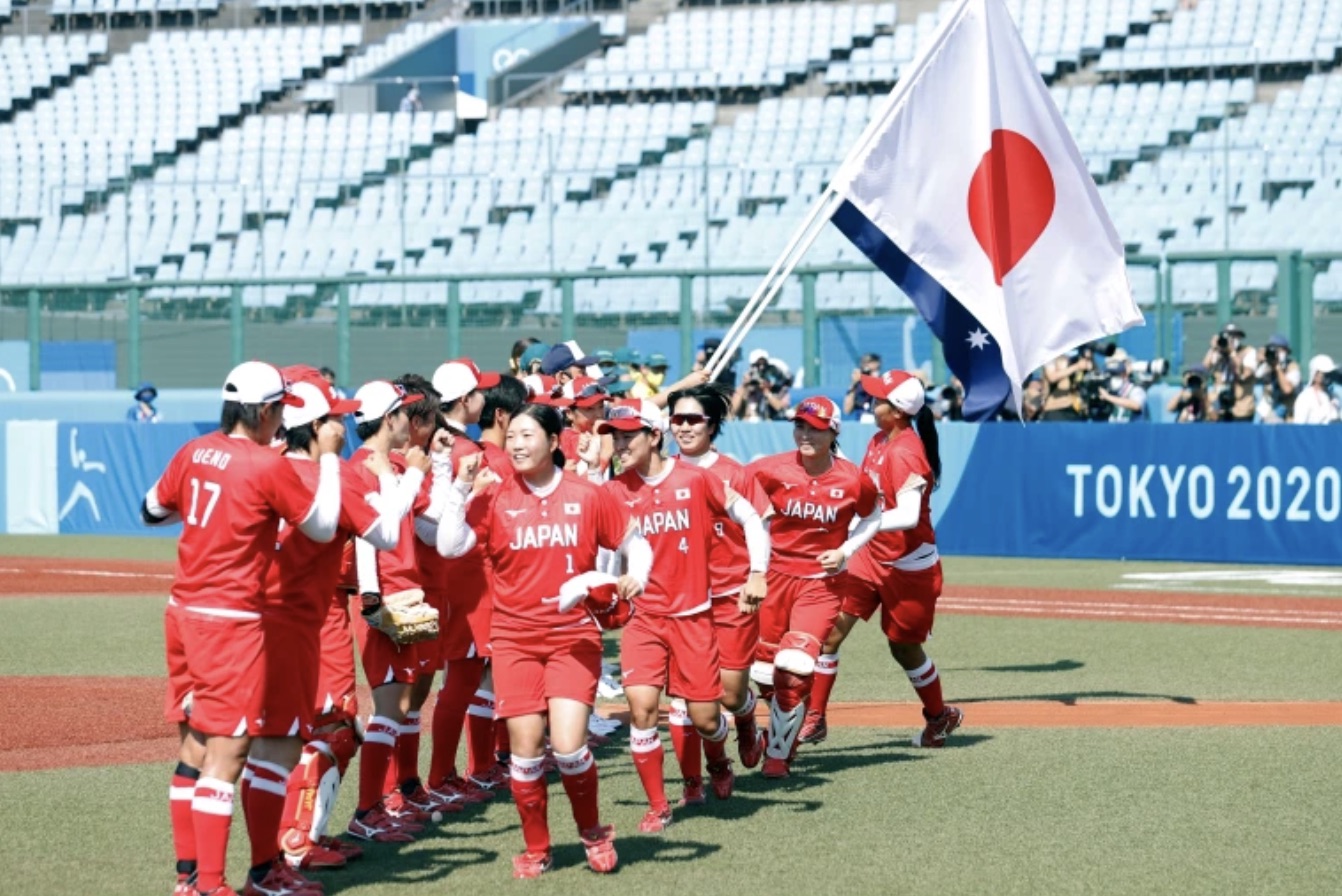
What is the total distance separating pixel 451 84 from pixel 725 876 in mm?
37154

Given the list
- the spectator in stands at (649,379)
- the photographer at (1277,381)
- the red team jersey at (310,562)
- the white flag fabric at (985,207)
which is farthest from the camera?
the photographer at (1277,381)

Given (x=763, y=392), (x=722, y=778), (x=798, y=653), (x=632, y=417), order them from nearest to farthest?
(x=632, y=417)
(x=722, y=778)
(x=798, y=653)
(x=763, y=392)

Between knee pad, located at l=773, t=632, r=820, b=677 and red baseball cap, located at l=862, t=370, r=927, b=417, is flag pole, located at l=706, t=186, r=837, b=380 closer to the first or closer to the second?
red baseball cap, located at l=862, t=370, r=927, b=417

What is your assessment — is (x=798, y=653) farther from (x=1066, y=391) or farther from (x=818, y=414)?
(x=1066, y=391)

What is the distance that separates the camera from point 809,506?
1109 centimetres

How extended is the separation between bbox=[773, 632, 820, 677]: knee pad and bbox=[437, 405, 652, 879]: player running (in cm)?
209

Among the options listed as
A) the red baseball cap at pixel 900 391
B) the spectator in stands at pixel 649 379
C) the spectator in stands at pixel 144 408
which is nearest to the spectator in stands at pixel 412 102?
the spectator in stands at pixel 144 408

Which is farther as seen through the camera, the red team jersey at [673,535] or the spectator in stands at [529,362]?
the spectator in stands at [529,362]

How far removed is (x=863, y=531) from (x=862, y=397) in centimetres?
1471

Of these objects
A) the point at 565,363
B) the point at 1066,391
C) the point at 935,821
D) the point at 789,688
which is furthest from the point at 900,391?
the point at 1066,391

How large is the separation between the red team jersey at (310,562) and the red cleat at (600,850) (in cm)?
141

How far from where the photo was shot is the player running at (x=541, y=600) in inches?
333

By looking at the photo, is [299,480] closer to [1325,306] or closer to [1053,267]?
[1053,267]

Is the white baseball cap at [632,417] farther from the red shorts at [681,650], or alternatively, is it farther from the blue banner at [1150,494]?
the blue banner at [1150,494]
